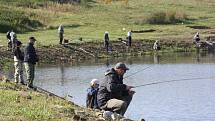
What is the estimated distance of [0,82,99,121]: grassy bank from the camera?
12797mm

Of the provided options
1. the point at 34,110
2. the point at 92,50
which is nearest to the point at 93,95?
the point at 34,110

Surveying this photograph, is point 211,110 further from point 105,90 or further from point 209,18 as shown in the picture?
point 209,18

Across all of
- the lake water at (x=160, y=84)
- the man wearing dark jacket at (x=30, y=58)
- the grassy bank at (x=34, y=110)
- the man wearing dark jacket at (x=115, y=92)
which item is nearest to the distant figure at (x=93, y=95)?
the grassy bank at (x=34, y=110)

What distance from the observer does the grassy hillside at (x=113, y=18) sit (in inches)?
2029

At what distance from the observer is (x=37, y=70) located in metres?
36.0

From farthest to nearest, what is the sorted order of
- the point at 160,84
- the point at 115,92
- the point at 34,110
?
the point at 160,84 < the point at 115,92 < the point at 34,110

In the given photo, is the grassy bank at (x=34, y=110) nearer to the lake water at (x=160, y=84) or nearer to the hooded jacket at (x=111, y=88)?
the hooded jacket at (x=111, y=88)

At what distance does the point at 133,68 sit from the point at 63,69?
155 inches

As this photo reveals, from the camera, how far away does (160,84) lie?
93.9ft

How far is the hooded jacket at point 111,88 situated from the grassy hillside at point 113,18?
92.8 ft

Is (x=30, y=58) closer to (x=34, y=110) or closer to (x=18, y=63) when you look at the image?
(x=18, y=63)

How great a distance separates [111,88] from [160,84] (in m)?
13.7

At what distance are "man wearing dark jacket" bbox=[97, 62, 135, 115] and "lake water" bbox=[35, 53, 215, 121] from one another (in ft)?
12.9

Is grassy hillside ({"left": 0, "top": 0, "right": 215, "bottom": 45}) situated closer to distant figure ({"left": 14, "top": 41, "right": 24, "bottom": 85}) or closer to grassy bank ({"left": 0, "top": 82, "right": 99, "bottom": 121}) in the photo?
distant figure ({"left": 14, "top": 41, "right": 24, "bottom": 85})
